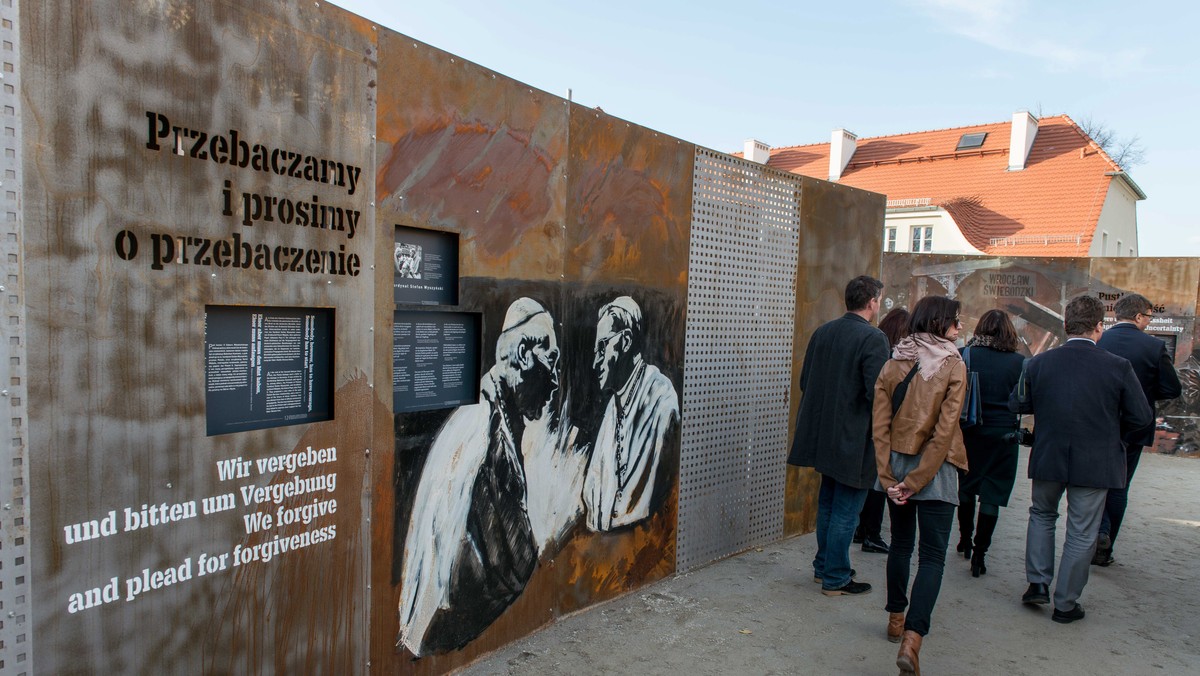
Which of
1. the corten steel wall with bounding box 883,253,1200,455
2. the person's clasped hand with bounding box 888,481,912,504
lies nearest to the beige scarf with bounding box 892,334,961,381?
the person's clasped hand with bounding box 888,481,912,504

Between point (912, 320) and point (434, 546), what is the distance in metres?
2.76

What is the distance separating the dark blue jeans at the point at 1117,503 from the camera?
18.7 feet

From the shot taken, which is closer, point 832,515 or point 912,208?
point 832,515

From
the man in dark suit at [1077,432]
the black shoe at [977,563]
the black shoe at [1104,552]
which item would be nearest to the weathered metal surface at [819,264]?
the black shoe at [977,563]

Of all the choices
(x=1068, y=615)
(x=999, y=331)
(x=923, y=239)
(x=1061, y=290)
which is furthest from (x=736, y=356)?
(x=923, y=239)

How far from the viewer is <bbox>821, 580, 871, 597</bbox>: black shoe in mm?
5082

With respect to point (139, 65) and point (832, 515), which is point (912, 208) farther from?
point (139, 65)

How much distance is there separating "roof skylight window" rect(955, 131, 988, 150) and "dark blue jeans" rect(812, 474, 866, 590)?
2591 centimetres

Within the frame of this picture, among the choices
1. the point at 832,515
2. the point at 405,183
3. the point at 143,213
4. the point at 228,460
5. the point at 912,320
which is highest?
the point at 405,183

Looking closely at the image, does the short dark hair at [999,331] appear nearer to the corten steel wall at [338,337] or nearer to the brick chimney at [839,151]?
the corten steel wall at [338,337]

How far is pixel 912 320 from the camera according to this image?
4148 millimetres

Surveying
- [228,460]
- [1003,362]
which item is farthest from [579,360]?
[1003,362]

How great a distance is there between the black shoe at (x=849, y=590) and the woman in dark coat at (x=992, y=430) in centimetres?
102

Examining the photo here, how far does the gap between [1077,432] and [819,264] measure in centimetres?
250
